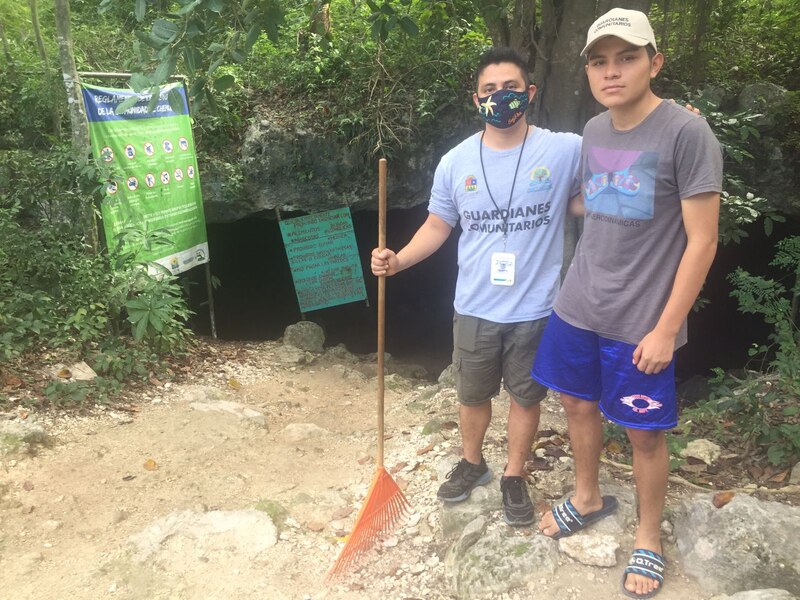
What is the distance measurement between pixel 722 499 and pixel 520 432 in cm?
81

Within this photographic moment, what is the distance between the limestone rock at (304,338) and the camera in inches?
242

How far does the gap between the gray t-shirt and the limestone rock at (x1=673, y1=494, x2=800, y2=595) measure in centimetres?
78

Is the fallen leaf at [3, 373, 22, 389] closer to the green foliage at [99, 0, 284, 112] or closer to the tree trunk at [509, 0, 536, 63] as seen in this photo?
the green foliage at [99, 0, 284, 112]

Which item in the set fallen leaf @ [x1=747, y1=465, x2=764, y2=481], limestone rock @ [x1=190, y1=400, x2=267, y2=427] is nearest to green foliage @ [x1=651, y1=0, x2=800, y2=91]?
fallen leaf @ [x1=747, y1=465, x2=764, y2=481]

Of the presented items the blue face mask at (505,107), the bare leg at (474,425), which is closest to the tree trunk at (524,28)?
the blue face mask at (505,107)

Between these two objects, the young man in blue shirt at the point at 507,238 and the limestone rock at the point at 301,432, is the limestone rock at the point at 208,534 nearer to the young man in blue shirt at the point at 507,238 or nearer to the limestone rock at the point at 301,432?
the limestone rock at the point at 301,432

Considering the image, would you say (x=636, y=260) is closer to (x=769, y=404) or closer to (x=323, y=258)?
(x=769, y=404)

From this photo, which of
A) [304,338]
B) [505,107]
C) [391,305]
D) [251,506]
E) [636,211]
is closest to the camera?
[636,211]

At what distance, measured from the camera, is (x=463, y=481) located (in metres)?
2.71

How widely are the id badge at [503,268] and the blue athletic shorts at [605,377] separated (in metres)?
0.22

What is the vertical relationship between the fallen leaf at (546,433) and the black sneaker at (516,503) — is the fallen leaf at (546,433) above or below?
below

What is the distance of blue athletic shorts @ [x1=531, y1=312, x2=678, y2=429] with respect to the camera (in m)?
1.98

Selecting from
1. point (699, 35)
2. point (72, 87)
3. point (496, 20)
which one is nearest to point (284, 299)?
point (72, 87)

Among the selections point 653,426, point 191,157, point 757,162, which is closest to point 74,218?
point 191,157
